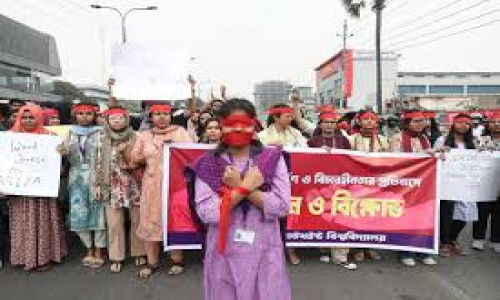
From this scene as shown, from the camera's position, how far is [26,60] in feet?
195

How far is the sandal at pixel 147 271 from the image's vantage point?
5926mm

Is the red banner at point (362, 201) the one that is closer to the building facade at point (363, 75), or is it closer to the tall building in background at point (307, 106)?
the tall building in background at point (307, 106)

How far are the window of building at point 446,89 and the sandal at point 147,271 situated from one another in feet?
231

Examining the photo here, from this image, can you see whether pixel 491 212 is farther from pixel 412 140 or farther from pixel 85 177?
pixel 85 177

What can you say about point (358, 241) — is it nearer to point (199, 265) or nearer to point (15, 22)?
point (199, 265)

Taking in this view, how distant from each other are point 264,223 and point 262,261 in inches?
8.3

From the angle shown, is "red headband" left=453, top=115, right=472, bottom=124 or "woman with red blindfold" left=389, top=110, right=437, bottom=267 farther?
"red headband" left=453, top=115, right=472, bottom=124

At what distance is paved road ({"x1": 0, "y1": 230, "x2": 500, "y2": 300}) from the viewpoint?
542 cm

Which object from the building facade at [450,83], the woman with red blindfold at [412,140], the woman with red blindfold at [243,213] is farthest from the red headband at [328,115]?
the building facade at [450,83]

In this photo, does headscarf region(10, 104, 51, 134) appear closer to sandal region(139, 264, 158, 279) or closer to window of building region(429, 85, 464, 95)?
sandal region(139, 264, 158, 279)

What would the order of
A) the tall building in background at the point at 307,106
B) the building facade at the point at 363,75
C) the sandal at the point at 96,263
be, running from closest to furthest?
1. the sandal at the point at 96,263
2. the tall building in background at the point at 307,106
3. the building facade at the point at 363,75

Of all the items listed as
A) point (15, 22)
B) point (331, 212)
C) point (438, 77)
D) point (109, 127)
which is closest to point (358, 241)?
point (331, 212)

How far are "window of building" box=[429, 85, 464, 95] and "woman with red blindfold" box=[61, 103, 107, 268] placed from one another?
7050cm

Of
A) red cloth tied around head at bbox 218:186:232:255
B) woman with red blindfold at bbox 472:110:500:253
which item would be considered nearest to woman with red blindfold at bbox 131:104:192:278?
red cloth tied around head at bbox 218:186:232:255
